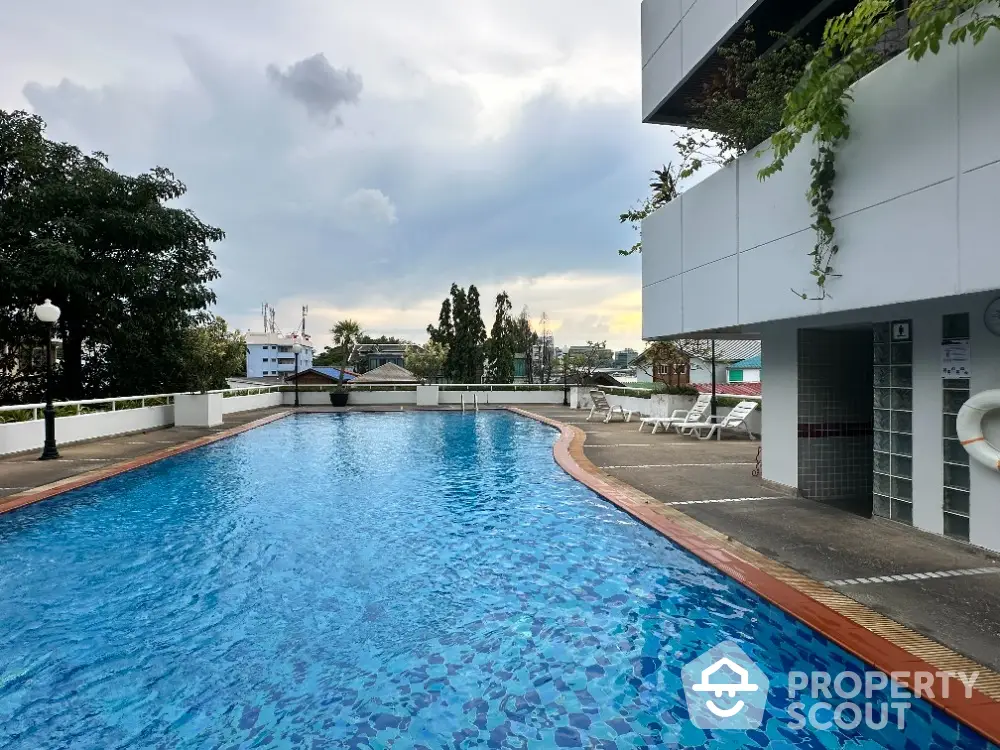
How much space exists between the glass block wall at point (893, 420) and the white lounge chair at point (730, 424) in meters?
7.19

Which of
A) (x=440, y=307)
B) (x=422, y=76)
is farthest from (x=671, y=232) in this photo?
(x=440, y=307)

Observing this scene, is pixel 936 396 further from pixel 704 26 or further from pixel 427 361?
pixel 427 361

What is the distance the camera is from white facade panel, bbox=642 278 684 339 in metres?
8.65

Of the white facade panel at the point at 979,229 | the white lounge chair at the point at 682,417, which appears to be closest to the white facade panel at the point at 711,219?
the white facade panel at the point at 979,229

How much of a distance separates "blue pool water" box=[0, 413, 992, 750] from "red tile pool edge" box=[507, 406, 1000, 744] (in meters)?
0.10

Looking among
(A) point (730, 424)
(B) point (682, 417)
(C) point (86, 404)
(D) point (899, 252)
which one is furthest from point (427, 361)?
(D) point (899, 252)

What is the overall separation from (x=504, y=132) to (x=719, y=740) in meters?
17.1

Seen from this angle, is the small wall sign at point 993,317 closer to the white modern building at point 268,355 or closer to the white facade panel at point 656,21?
the white facade panel at point 656,21

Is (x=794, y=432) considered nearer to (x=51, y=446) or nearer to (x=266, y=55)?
(x=51, y=446)

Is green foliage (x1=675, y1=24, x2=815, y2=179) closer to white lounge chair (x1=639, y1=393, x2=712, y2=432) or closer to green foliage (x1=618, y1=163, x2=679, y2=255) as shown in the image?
green foliage (x1=618, y1=163, x2=679, y2=255)

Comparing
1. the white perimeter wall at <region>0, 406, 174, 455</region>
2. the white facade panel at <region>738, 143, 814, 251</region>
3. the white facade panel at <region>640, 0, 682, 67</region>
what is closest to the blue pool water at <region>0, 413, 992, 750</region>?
the white facade panel at <region>738, 143, 814, 251</region>

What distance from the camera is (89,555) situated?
6.16 m

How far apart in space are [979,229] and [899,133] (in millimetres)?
1203

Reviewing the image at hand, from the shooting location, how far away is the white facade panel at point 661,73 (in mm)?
8703
